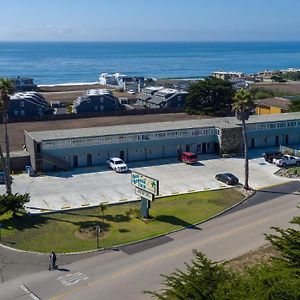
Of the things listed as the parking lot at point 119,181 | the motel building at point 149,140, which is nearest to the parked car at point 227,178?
the parking lot at point 119,181

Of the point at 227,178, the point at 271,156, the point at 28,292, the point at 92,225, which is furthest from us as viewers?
the point at 271,156

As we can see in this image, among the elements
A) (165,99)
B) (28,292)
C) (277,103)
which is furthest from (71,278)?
(165,99)

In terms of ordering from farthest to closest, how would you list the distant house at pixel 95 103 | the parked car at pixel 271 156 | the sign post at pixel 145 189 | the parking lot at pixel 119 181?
the distant house at pixel 95 103 < the parked car at pixel 271 156 < the parking lot at pixel 119 181 < the sign post at pixel 145 189

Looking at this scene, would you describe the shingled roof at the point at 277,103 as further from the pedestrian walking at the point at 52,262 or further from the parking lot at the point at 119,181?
the pedestrian walking at the point at 52,262

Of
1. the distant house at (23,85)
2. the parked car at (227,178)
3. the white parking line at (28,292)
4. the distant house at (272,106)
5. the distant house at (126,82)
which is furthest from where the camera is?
the distant house at (126,82)

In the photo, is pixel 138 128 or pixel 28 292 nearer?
pixel 28 292

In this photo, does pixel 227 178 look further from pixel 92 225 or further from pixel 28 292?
pixel 28 292
